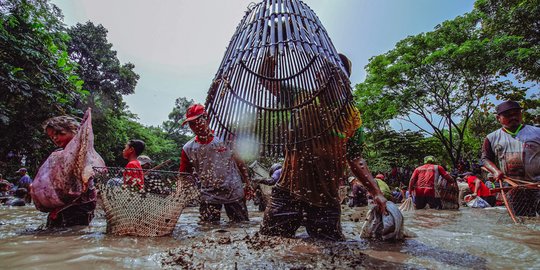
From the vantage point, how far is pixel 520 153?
3.94 metres

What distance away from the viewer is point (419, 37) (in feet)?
50.1

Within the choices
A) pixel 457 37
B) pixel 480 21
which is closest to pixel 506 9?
pixel 480 21

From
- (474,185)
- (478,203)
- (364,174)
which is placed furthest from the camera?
(474,185)

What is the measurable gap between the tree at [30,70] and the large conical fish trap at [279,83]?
21.2ft

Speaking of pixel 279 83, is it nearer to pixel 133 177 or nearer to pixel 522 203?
pixel 133 177

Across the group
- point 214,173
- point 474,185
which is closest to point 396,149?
point 474,185

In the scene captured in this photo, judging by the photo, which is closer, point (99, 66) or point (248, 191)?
point (248, 191)

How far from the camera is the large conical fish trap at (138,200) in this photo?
2838 millimetres

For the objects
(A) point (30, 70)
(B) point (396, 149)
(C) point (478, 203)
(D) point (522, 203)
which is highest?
(A) point (30, 70)

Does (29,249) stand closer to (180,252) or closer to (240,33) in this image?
(180,252)

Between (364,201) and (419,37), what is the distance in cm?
1021

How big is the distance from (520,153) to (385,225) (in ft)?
8.25

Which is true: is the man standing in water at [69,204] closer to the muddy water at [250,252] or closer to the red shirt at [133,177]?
the muddy water at [250,252]

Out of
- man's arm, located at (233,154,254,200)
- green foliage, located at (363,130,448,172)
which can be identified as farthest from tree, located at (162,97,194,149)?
man's arm, located at (233,154,254,200)
